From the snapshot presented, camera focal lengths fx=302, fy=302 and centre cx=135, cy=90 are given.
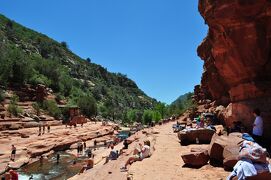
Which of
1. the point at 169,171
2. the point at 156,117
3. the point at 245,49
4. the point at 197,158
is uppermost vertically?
the point at 156,117

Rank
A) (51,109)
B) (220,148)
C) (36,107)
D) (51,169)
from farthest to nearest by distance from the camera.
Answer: (51,109) < (36,107) < (51,169) < (220,148)

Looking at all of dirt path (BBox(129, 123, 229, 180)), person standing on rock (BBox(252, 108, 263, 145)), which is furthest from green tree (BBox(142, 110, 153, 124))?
person standing on rock (BBox(252, 108, 263, 145))

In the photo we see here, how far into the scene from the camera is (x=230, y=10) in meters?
17.2

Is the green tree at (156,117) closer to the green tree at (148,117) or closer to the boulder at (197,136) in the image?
the green tree at (148,117)

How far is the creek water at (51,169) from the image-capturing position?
2942 cm

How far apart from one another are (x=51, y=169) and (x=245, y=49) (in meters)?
24.4

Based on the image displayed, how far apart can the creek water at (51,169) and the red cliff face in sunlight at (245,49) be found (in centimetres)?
1892

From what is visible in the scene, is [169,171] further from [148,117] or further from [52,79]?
[148,117]

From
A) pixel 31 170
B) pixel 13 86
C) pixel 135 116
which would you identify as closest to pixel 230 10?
pixel 31 170

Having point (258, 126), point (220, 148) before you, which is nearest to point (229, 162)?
point (220, 148)

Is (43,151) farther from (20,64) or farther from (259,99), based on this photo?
(20,64)

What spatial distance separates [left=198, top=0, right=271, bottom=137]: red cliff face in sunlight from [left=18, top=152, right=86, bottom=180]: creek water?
18916 mm

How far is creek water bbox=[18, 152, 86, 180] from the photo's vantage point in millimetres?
29422

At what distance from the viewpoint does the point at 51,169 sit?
33.2 meters
